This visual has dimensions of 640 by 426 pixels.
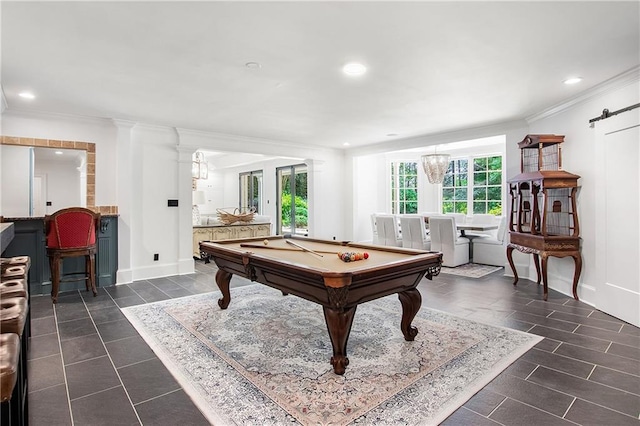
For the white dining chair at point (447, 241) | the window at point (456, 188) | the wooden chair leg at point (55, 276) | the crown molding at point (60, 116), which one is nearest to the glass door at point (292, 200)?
the window at point (456, 188)

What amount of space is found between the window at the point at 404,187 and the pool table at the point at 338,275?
5788 millimetres

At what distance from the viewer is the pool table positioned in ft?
7.39

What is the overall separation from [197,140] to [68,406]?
4390mm

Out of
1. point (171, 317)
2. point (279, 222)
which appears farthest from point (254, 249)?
point (279, 222)

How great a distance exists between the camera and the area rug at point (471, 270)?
5.55 meters

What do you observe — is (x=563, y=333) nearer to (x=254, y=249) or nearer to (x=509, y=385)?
(x=509, y=385)

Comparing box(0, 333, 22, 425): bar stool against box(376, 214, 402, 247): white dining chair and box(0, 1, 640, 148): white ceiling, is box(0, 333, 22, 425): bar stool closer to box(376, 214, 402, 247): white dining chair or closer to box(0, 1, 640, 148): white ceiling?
box(0, 1, 640, 148): white ceiling

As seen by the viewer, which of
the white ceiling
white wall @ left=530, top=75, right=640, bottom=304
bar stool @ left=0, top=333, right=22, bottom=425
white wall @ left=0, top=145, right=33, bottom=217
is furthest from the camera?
white wall @ left=0, top=145, right=33, bottom=217

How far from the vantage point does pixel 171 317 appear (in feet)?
11.3

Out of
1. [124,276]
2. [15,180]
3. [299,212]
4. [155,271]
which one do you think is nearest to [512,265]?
[155,271]

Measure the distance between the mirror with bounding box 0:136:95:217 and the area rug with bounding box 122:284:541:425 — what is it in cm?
204

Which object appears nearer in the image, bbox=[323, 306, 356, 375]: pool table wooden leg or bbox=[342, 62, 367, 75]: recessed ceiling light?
bbox=[323, 306, 356, 375]: pool table wooden leg

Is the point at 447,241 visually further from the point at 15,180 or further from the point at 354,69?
the point at 15,180

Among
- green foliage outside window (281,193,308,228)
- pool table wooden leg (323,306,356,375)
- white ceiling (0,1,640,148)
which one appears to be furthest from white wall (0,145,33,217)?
green foliage outside window (281,193,308,228)
